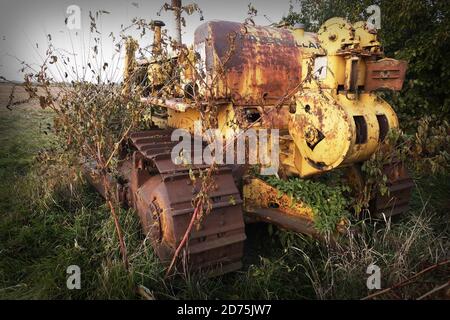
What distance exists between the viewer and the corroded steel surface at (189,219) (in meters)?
2.89

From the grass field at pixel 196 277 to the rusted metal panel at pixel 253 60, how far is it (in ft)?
4.89

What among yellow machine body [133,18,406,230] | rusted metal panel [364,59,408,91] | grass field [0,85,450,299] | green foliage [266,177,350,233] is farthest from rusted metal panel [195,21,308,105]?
grass field [0,85,450,299]

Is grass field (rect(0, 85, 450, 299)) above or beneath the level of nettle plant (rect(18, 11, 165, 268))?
beneath

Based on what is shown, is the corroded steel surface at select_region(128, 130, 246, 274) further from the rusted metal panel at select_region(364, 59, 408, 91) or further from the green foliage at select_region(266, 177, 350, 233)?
the rusted metal panel at select_region(364, 59, 408, 91)

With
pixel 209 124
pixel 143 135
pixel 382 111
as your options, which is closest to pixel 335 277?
pixel 382 111

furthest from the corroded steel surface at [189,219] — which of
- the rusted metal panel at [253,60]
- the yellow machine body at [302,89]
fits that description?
the rusted metal panel at [253,60]

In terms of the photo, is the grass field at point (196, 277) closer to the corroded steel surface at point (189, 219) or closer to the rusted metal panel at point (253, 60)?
the corroded steel surface at point (189, 219)

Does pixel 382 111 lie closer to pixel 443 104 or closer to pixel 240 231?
pixel 240 231

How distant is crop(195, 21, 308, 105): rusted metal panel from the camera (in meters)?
3.55

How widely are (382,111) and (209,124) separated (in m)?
1.49

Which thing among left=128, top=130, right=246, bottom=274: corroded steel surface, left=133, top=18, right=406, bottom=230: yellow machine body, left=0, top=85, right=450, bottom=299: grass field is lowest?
left=0, top=85, right=450, bottom=299: grass field

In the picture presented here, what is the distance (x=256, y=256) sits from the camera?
370 centimetres

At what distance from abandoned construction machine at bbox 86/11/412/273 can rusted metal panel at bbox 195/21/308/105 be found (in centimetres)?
1

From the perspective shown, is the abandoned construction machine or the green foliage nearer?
the abandoned construction machine
